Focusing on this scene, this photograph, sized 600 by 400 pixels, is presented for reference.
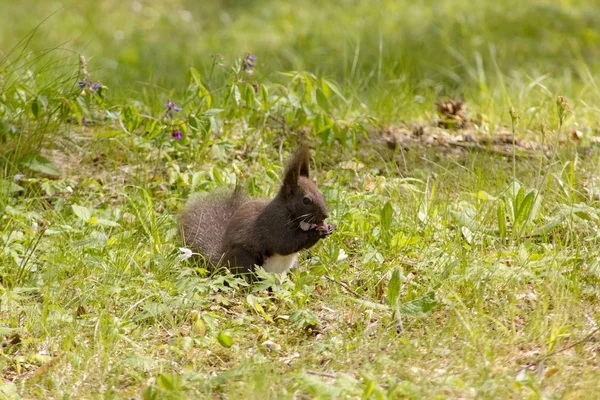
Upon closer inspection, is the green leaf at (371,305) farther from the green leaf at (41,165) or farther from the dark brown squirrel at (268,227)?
the green leaf at (41,165)

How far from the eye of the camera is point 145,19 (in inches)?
416

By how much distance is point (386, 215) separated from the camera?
4.23 meters

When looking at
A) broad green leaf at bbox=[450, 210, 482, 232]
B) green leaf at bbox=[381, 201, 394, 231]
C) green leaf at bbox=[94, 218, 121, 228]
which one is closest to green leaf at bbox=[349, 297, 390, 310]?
green leaf at bbox=[381, 201, 394, 231]

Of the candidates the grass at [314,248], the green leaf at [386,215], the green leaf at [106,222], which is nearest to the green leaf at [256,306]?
the grass at [314,248]

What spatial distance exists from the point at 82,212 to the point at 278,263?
3.34ft

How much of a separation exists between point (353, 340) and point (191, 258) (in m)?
1.06

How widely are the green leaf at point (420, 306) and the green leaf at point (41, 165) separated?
221 centimetres

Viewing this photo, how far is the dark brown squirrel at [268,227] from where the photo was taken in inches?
162

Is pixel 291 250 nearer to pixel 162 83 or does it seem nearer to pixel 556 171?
pixel 556 171

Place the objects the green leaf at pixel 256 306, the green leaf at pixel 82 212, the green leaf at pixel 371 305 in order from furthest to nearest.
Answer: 1. the green leaf at pixel 82 212
2. the green leaf at pixel 256 306
3. the green leaf at pixel 371 305

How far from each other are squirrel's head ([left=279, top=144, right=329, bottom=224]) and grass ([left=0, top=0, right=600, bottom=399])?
0.24 metres

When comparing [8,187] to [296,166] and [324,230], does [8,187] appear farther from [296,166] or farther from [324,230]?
[324,230]

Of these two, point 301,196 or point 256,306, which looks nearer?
point 256,306

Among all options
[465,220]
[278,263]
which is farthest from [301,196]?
[465,220]
